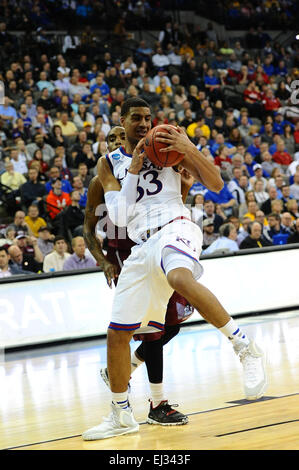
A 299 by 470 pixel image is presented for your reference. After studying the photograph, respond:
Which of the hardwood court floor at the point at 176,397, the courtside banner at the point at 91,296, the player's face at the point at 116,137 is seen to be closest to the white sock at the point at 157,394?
the hardwood court floor at the point at 176,397

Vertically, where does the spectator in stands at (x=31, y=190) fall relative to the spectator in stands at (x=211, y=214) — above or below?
above

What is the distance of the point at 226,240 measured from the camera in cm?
1283

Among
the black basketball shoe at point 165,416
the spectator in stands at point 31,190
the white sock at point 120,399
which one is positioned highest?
the spectator in stands at point 31,190

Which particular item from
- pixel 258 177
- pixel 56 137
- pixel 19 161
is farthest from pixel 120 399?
pixel 258 177

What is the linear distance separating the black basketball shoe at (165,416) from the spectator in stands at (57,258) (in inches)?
242

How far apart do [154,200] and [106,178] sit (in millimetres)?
423

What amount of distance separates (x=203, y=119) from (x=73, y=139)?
3.60 m

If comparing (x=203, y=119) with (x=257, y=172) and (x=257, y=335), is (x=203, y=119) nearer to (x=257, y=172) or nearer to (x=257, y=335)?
(x=257, y=172)

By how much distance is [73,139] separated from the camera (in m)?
15.6

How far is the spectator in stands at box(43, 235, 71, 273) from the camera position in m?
11.5

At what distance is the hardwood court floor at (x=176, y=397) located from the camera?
4.83 m

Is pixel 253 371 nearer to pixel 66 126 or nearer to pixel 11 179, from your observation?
pixel 11 179

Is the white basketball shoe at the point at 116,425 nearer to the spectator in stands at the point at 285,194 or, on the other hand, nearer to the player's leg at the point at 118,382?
the player's leg at the point at 118,382
